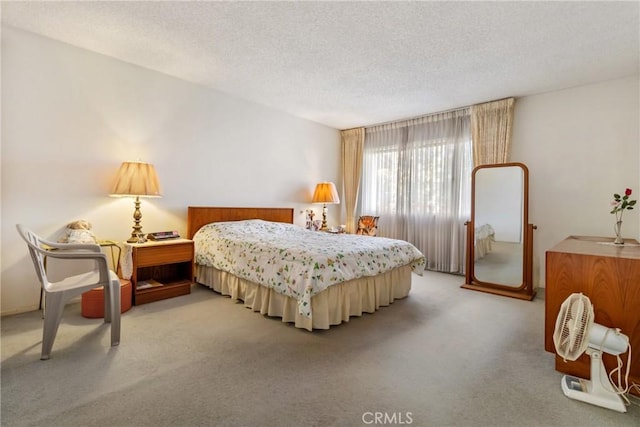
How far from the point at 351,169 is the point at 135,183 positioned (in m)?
3.83

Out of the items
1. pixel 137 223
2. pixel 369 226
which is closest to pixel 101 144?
pixel 137 223

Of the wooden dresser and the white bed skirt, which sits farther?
the white bed skirt

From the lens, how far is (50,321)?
77.0 inches

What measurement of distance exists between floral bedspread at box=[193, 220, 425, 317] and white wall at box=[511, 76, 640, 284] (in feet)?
6.52

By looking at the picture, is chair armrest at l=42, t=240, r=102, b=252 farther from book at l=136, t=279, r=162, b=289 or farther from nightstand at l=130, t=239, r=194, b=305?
book at l=136, t=279, r=162, b=289

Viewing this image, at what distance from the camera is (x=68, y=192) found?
118 inches

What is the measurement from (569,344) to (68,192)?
4230mm

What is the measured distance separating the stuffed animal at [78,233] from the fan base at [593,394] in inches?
155

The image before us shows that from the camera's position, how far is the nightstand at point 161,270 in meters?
3.06

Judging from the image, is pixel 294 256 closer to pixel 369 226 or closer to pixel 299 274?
pixel 299 274

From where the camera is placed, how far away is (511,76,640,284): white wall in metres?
3.42

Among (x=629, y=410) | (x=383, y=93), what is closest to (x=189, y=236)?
(x=383, y=93)

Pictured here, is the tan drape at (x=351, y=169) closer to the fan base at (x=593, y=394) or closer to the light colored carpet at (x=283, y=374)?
the light colored carpet at (x=283, y=374)

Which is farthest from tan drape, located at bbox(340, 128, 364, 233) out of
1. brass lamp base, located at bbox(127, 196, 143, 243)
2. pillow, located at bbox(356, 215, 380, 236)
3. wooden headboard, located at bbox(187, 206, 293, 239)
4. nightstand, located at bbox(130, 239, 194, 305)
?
brass lamp base, located at bbox(127, 196, 143, 243)
